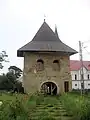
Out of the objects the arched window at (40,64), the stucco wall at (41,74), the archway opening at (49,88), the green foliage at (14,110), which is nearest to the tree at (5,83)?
the archway opening at (49,88)

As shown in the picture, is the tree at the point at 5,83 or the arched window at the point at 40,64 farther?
the tree at the point at 5,83

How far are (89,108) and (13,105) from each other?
8.12 ft

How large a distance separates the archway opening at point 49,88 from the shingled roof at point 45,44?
364cm

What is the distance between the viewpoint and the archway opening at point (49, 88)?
32.1m

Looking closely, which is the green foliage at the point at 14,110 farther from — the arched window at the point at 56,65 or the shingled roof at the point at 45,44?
the arched window at the point at 56,65

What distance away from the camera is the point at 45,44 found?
107ft

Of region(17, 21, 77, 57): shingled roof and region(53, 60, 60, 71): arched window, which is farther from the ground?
region(17, 21, 77, 57): shingled roof

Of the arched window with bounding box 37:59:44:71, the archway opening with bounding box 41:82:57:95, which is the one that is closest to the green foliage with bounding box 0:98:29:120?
the arched window with bounding box 37:59:44:71

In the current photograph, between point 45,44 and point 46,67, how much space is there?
2.58 meters

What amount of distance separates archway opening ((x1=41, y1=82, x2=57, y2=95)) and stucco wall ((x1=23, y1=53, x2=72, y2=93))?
0.83 metres

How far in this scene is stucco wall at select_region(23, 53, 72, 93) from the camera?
1222 inches

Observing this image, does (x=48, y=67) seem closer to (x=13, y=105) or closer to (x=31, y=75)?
(x=31, y=75)

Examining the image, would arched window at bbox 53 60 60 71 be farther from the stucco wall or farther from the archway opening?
the archway opening

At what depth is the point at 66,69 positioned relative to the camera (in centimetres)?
3219
